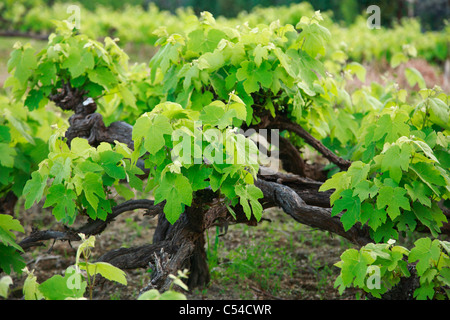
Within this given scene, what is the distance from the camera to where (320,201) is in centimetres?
264

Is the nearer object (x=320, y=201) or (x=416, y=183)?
(x=416, y=183)

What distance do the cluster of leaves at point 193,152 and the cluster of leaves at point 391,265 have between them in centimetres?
47

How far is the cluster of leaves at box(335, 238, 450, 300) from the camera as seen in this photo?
185 cm

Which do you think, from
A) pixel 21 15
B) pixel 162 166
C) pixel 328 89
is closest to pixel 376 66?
pixel 328 89

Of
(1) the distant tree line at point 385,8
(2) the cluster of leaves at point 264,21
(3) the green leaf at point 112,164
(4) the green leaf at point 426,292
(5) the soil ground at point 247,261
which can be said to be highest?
(1) the distant tree line at point 385,8

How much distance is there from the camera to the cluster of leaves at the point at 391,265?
185cm

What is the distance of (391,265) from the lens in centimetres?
189

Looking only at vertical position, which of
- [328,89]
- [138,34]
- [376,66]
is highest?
[138,34]

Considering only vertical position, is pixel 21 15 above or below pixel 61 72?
above

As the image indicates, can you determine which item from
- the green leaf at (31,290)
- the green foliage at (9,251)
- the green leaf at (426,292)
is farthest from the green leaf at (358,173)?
the green foliage at (9,251)

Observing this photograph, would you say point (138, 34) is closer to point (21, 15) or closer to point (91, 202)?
point (21, 15)

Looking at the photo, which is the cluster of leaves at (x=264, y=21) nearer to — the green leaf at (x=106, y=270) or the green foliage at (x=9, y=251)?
the green foliage at (x=9, y=251)

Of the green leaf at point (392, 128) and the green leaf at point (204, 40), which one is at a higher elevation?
the green leaf at point (204, 40)

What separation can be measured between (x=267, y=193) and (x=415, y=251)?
82cm
